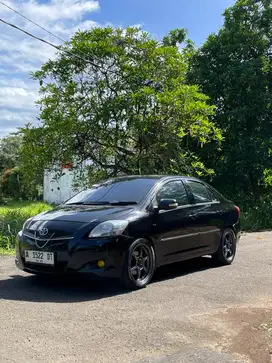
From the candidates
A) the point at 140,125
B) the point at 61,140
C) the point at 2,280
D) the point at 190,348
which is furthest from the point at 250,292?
the point at 61,140

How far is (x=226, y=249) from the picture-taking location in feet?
26.9

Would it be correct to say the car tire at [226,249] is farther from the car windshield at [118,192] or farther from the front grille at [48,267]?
the front grille at [48,267]

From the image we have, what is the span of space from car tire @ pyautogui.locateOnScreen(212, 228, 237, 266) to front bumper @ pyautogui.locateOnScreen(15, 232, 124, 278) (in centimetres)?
260

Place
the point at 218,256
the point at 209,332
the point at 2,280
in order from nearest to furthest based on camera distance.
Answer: the point at 209,332, the point at 2,280, the point at 218,256

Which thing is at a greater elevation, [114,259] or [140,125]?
[140,125]

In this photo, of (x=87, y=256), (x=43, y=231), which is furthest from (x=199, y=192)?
(x=43, y=231)

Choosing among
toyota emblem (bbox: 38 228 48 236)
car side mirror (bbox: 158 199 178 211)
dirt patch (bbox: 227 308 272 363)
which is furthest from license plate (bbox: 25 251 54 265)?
dirt patch (bbox: 227 308 272 363)

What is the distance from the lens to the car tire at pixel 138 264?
6.04 meters

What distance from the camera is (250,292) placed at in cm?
627

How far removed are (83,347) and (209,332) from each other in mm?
1259

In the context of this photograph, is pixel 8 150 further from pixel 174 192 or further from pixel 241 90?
pixel 174 192

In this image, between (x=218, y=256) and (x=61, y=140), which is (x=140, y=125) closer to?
(x=61, y=140)

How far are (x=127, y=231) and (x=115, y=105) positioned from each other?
6.38 metres

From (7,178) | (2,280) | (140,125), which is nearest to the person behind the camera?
(2,280)
